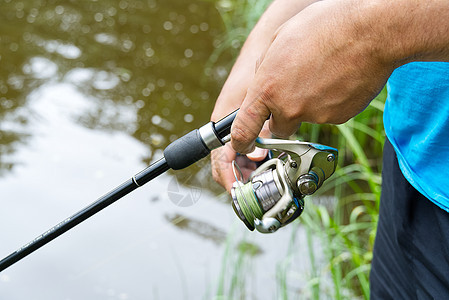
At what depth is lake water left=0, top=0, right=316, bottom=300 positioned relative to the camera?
8.54ft

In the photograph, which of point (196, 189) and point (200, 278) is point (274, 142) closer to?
point (196, 189)

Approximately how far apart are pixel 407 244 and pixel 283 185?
35cm

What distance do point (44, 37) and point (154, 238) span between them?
2.52 meters

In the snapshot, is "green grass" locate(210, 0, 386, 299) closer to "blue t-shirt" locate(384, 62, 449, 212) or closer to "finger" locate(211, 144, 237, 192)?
"finger" locate(211, 144, 237, 192)

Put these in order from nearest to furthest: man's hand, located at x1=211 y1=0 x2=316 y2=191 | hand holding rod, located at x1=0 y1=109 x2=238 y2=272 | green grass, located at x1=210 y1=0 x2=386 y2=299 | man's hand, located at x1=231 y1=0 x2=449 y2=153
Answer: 1. man's hand, located at x1=231 y1=0 x2=449 y2=153
2. hand holding rod, located at x1=0 y1=109 x2=238 y2=272
3. man's hand, located at x1=211 y1=0 x2=316 y2=191
4. green grass, located at x1=210 y1=0 x2=386 y2=299

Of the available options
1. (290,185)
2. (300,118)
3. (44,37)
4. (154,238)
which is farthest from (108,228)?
(44,37)

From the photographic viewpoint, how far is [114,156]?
3.40 meters

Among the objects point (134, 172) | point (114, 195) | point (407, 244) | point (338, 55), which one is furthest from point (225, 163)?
point (134, 172)

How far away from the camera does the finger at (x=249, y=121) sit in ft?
3.27

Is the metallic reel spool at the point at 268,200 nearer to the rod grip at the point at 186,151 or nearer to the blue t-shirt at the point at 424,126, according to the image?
the rod grip at the point at 186,151

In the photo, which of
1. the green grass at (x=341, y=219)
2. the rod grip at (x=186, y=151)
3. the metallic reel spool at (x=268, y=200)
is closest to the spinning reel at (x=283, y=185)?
the metallic reel spool at (x=268, y=200)

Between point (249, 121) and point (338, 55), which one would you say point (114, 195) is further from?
point (338, 55)

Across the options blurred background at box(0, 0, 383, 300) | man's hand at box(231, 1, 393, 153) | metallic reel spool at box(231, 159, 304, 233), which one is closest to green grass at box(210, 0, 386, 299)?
blurred background at box(0, 0, 383, 300)

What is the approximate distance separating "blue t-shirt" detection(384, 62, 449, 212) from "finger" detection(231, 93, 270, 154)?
0.32 metres
